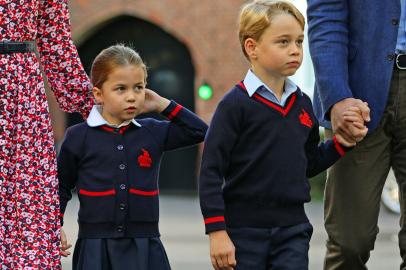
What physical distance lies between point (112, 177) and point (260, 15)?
931 millimetres

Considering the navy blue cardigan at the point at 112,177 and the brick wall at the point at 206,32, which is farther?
the brick wall at the point at 206,32

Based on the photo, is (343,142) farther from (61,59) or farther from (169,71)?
(169,71)

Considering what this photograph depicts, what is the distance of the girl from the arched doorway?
14.1 meters

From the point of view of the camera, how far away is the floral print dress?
15.5 feet

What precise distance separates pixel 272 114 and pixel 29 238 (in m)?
1.13

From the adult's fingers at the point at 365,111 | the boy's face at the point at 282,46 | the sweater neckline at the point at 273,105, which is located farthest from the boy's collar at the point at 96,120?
the adult's fingers at the point at 365,111

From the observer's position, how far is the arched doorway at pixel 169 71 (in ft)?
63.1

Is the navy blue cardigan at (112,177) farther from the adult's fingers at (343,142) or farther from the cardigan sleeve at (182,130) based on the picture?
the adult's fingers at (343,142)

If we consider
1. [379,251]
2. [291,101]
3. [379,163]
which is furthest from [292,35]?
[379,251]

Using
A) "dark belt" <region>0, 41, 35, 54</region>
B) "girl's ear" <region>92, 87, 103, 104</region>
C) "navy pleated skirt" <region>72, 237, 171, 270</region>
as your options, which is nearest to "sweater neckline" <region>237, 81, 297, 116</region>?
"girl's ear" <region>92, 87, 103, 104</region>

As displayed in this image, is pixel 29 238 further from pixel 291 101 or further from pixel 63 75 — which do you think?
pixel 291 101

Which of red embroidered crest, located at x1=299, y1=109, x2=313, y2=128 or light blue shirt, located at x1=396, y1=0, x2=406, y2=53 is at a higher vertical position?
light blue shirt, located at x1=396, y1=0, x2=406, y2=53

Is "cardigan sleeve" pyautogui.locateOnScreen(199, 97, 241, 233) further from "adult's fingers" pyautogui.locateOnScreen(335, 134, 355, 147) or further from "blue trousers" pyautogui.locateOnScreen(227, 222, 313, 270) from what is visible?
"adult's fingers" pyautogui.locateOnScreen(335, 134, 355, 147)

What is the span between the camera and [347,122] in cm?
469
